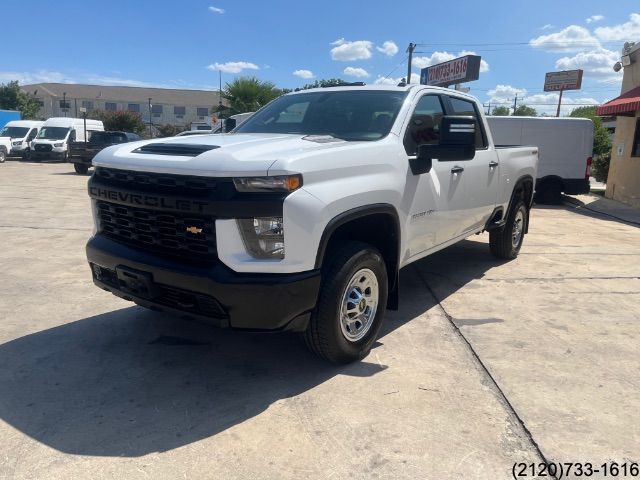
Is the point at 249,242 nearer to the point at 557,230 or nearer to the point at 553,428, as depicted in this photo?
the point at 553,428

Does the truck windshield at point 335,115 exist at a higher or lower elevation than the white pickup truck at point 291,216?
higher

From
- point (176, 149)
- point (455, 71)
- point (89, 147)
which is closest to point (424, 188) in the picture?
point (176, 149)

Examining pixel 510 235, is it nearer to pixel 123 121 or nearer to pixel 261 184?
pixel 261 184

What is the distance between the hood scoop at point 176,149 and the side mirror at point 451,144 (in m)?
1.55

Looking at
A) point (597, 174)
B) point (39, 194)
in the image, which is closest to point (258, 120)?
point (39, 194)

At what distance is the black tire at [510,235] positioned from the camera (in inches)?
265

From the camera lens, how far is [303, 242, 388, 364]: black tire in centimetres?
328

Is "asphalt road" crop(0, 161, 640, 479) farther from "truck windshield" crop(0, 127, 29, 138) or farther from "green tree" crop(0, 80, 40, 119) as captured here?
"green tree" crop(0, 80, 40, 119)

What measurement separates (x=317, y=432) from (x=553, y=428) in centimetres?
134

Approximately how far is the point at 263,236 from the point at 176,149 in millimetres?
871

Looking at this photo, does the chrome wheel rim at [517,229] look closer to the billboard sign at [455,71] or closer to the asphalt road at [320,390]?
the asphalt road at [320,390]

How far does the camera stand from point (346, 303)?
11.5ft

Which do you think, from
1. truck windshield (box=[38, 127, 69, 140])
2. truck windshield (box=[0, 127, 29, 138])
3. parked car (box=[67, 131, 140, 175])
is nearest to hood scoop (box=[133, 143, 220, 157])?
parked car (box=[67, 131, 140, 175])

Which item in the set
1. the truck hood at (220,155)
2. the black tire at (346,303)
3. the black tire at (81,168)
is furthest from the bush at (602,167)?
the black tire at (81,168)
